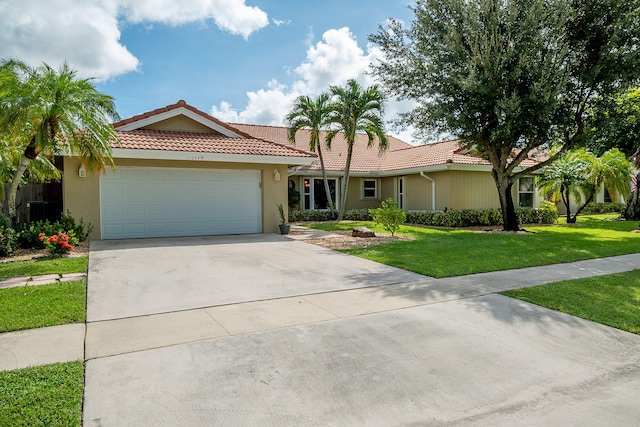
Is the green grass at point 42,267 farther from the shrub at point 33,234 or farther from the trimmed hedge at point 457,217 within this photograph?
the trimmed hedge at point 457,217

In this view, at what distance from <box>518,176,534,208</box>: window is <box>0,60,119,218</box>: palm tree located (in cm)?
2008

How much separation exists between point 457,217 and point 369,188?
6645 mm

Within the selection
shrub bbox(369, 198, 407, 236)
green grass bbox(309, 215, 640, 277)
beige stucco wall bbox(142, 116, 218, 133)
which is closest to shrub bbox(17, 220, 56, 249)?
beige stucco wall bbox(142, 116, 218, 133)

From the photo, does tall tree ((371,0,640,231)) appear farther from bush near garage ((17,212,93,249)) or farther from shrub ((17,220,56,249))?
shrub ((17,220,56,249))

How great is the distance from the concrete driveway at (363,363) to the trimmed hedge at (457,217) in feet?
41.3

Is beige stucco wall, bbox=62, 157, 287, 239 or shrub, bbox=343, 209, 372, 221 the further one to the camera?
shrub, bbox=343, 209, 372, 221

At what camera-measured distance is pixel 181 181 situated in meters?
13.8

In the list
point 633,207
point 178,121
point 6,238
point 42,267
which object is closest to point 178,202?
point 178,121

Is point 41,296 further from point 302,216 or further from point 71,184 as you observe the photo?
point 302,216

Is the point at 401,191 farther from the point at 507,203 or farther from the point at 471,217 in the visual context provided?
the point at 507,203

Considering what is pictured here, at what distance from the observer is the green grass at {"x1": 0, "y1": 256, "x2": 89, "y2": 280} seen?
7.51 metres

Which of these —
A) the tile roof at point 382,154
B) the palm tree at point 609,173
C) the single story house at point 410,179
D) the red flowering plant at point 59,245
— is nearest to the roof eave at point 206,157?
the red flowering plant at point 59,245

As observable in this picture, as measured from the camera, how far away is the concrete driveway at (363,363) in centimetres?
298

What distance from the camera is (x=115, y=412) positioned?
9.60 ft
